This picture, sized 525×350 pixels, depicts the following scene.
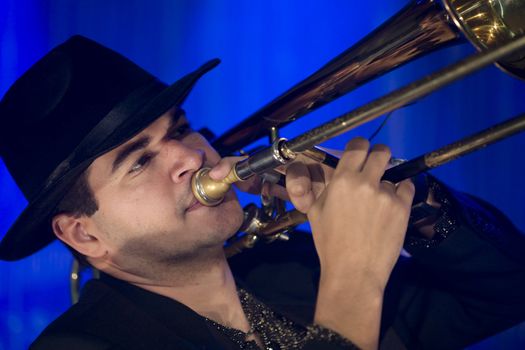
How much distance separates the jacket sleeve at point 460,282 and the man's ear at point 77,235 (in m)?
0.84

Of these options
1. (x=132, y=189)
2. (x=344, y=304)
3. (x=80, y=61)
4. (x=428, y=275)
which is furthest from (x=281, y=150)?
(x=428, y=275)

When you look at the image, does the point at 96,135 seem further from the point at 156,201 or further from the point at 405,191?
the point at 405,191

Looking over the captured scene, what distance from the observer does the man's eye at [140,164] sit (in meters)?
1.42

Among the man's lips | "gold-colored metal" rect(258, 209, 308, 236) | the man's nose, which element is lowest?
"gold-colored metal" rect(258, 209, 308, 236)

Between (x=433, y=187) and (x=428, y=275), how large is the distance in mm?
460

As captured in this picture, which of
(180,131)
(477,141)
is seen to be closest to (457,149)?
(477,141)

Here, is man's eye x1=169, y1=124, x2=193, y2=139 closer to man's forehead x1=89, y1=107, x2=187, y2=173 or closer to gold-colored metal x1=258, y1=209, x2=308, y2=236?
man's forehead x1=89, y1=107, x2=187, y2=173

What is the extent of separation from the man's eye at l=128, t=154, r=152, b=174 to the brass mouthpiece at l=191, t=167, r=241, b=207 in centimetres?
13

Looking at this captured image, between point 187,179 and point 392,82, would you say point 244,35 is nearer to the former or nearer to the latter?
point 392,82

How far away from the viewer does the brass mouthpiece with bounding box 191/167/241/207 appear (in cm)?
134

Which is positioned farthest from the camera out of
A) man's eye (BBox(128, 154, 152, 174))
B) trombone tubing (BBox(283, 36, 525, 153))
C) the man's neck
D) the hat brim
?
the man's neck

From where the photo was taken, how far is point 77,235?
1.51m

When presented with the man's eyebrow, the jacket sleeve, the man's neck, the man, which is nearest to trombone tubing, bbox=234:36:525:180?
the man

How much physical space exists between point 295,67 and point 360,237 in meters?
1.31
